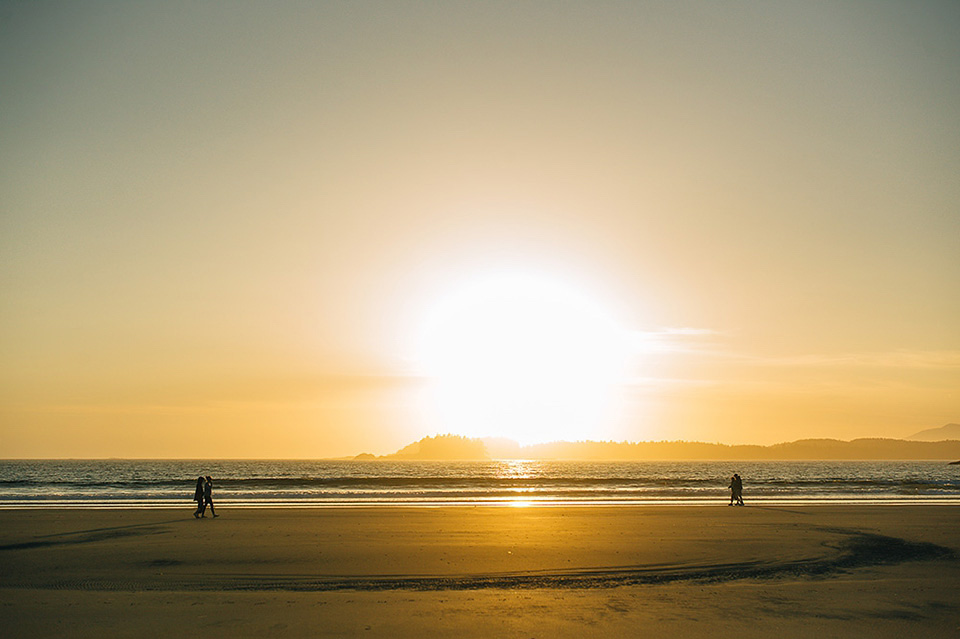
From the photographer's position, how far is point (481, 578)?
1441 cm

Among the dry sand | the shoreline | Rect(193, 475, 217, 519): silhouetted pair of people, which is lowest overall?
the shoreline

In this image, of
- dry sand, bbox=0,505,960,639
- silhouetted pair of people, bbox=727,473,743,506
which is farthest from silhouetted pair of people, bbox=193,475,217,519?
silhouetted pair of people, bbox=727,473,743,506

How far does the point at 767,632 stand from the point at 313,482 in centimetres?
6668

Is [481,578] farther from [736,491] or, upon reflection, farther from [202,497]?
[736,491]

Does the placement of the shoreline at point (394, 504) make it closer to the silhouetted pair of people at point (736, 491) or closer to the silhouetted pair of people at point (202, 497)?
the silhouetted pair of people at point (736, 491)

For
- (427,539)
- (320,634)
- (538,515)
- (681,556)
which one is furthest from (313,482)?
(320,634)

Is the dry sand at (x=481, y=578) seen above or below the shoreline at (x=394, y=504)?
above

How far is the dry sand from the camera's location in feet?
35.1

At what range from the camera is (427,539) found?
2058 cm

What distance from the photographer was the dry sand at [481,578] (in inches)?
421

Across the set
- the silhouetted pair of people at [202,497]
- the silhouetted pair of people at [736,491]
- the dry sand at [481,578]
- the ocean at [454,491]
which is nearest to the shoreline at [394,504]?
the ocean at [454,491]

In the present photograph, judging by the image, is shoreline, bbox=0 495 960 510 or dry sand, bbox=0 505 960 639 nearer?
dry sand, bbox=0 505 960 639

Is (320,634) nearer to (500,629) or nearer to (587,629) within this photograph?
(500,629)

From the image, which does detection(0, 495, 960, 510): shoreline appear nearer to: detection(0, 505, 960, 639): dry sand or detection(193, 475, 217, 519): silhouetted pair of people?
detection(193, 475, 217, 519): silhouetted pair of people
